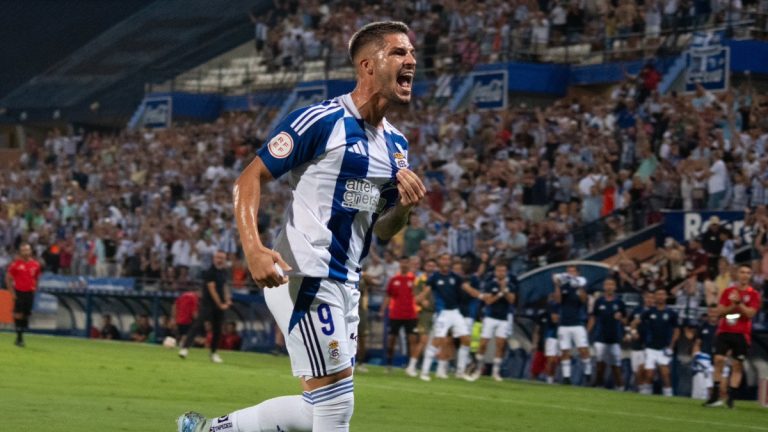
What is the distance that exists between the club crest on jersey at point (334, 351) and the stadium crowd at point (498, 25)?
77.6 feet

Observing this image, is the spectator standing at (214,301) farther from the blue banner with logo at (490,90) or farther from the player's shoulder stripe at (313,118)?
the player's shoulder stripe at (313,118)

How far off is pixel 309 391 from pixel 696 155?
767 inches

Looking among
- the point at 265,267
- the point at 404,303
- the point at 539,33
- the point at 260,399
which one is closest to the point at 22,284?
the point at 404,303

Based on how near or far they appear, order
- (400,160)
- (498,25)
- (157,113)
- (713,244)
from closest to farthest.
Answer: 1. (400,160)
2. (713,244)
3. (498,25)
4. (157,113)

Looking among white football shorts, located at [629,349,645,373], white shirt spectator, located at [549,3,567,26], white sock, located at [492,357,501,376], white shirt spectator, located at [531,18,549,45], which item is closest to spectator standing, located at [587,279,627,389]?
white football shorts, located at [629,349,645,373]

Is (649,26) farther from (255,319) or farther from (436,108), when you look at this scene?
(255,319)

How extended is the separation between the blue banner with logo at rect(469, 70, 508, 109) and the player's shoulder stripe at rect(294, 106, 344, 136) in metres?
25.5

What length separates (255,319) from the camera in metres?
30.4

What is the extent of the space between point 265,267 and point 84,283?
28.7 metres

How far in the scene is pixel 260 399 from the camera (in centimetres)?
1705

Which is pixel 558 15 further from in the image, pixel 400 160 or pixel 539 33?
pixel 400 160

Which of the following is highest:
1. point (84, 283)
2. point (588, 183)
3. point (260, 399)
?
point (588, 183)

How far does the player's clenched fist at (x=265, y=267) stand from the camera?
6.61m

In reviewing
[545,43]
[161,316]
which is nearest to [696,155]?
[545,43]
